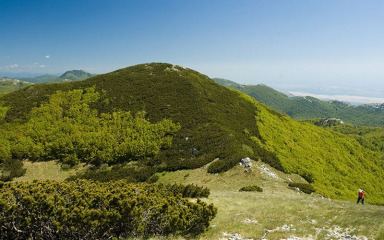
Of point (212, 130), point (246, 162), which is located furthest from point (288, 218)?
point (212, 130)

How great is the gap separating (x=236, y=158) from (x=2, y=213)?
3031 cm

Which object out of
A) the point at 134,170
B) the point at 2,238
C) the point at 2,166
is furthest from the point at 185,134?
the point at 2,238

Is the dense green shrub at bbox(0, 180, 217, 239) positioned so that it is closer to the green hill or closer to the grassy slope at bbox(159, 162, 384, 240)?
the grassy slope at bbox(159, 162, 384, 240)

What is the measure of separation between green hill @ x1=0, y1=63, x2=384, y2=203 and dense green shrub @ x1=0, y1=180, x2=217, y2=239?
72.4 ft

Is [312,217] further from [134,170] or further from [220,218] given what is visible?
[134,170]

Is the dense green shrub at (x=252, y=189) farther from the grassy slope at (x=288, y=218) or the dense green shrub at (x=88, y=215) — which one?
the dense green shrub at (x=88, y=215)

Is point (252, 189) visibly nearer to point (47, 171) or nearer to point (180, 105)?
point (180, 105)

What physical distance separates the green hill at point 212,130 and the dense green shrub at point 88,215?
868 inches

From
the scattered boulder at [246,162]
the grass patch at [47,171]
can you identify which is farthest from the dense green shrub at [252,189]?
the grass patch at [47,171]

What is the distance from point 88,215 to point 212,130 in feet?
118

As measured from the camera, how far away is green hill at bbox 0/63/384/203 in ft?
132

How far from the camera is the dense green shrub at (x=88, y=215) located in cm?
1021

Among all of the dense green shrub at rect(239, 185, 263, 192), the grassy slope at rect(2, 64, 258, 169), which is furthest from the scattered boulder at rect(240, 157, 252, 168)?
the dense green shrub at rect(239, 185, 263, 192)

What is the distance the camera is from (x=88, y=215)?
10484mm
